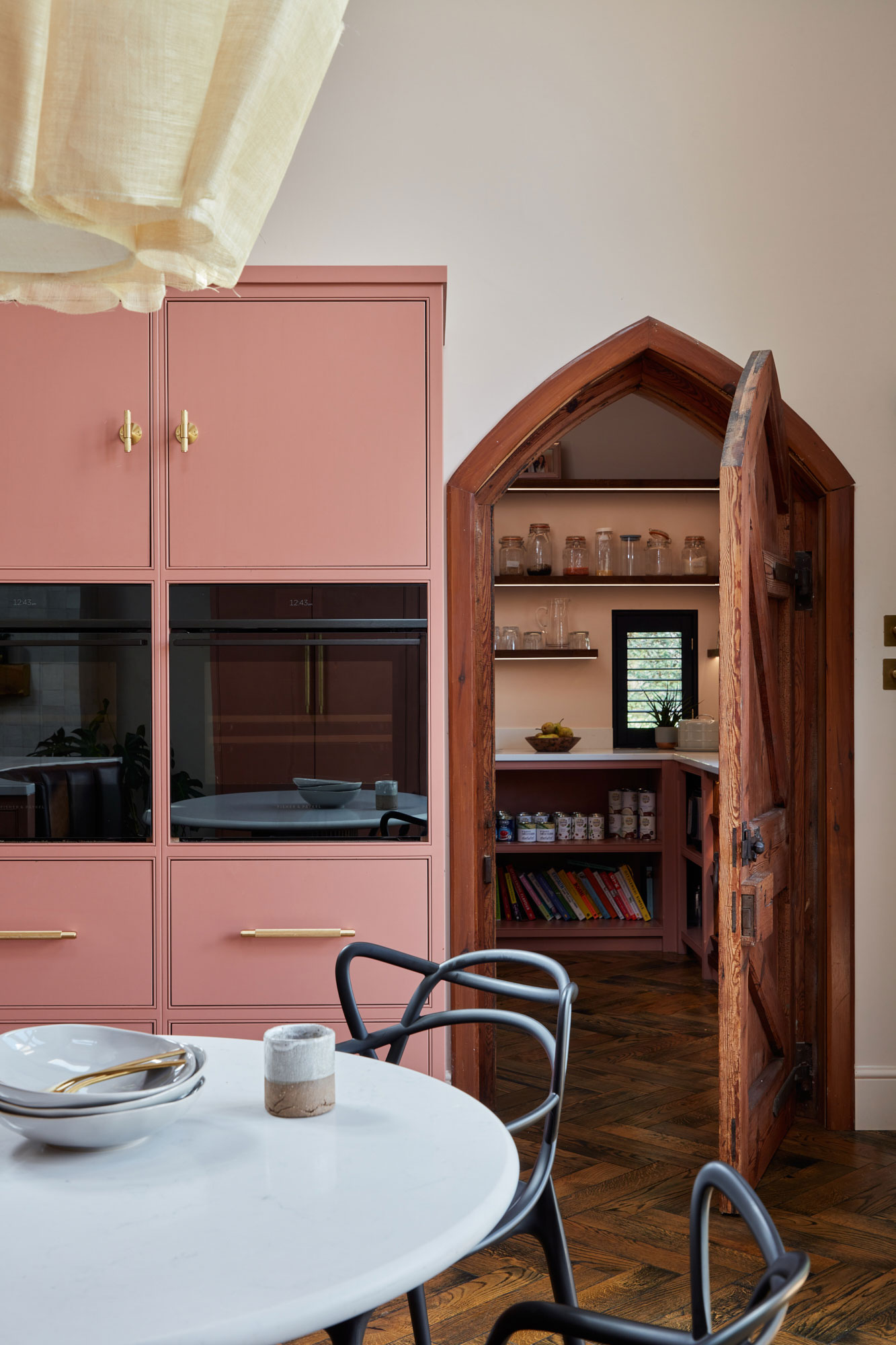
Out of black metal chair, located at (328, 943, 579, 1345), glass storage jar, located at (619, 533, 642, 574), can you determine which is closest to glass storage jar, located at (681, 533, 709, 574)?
glass storage jar, located at (619, 533, 642, 574)

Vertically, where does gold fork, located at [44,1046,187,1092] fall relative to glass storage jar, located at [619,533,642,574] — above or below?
below

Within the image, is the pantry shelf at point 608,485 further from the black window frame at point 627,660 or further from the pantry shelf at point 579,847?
the pantry shelf at point 579,847

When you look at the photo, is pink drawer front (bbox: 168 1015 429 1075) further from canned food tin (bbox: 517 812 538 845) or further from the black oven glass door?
canned food tin (bbox: 517 812 538 845)

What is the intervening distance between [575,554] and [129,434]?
3631mm

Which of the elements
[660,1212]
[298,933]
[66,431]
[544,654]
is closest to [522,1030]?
[298,933]

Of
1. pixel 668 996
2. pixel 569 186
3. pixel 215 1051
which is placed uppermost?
A: pixel 569 186

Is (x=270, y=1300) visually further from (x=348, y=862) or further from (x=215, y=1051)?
(x=348, y=862)

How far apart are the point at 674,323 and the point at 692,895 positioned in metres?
3.17

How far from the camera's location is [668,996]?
178 inches

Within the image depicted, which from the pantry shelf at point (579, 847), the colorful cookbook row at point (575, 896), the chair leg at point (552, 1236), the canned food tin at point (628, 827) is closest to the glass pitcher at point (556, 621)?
the canned food tin at point (628, 827)

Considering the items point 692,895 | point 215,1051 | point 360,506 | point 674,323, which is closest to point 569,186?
point 674,323

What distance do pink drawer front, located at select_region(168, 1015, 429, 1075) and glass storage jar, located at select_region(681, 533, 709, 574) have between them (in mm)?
3930

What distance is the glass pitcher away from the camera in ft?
19.6

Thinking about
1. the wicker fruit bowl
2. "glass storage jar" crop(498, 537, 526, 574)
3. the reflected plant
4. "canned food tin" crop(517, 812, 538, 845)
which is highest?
"glass storage jar" crop(498, 537, 526, 574)
